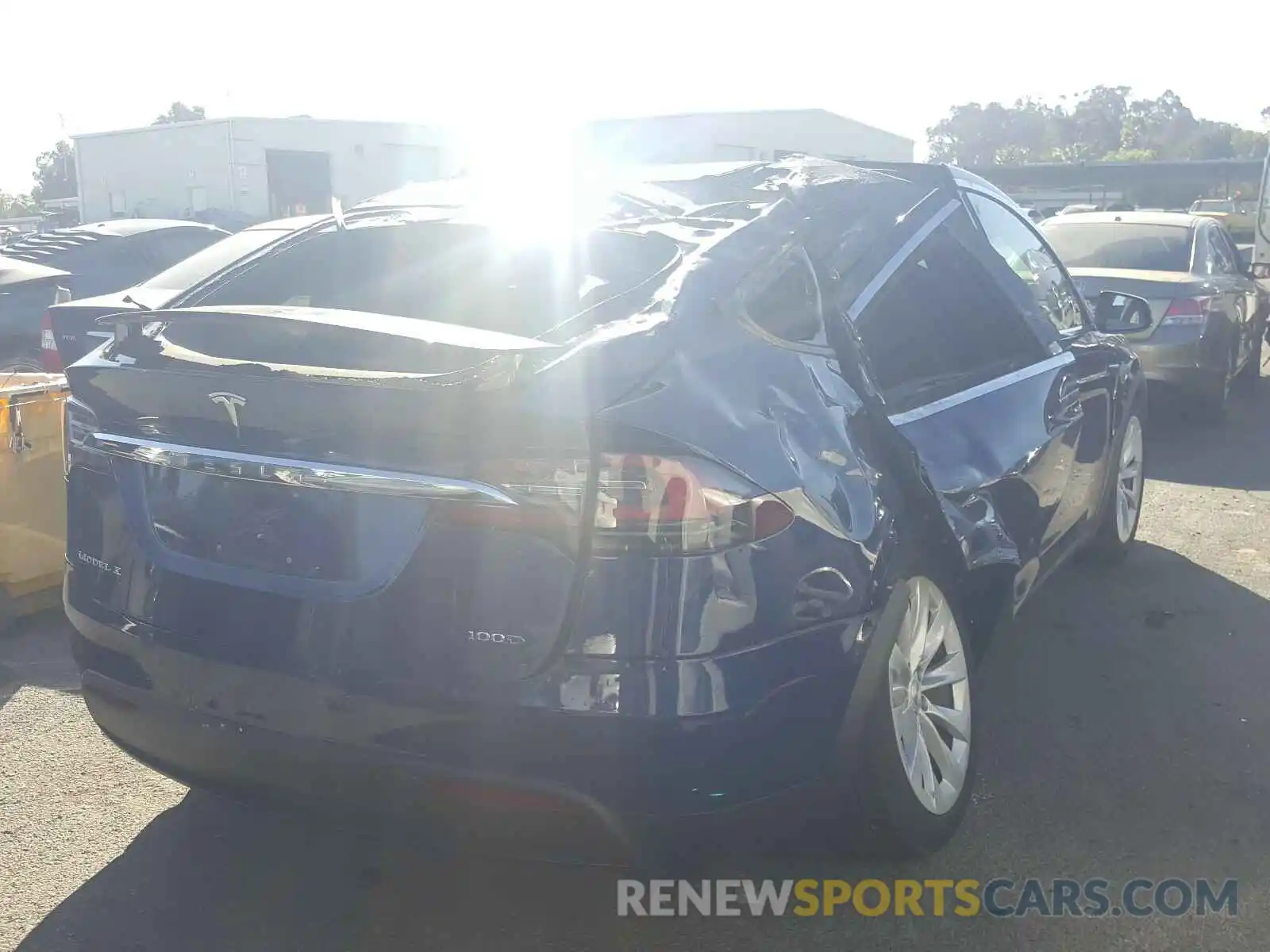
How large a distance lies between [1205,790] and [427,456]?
2469mm

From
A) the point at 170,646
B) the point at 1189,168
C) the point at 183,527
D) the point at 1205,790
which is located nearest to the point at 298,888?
the point at 170,646

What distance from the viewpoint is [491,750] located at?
7.69 feet

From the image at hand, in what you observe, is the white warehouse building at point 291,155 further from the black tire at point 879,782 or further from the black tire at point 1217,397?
the black tire at point 879,782

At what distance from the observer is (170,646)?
262cm

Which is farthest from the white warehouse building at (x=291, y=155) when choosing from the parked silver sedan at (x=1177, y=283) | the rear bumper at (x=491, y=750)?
the rear bumper at (x=491, y=750)

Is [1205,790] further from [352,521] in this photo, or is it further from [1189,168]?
[1189,168]

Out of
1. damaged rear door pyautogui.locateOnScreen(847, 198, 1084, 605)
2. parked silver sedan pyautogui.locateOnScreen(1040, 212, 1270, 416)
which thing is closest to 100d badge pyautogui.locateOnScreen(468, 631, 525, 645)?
damaged rear door pyautogui.locateOnScreen(847, 198, 1084, 605)

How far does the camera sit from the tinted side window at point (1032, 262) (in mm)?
4164

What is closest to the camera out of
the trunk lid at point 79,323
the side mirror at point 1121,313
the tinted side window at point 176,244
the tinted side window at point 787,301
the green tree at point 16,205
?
the tinted side window at point 787,301

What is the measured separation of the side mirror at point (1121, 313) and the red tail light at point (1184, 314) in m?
3.83

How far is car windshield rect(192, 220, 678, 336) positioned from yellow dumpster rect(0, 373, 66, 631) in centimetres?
187

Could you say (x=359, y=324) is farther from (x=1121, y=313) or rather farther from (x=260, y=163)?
(x=260, y=163)

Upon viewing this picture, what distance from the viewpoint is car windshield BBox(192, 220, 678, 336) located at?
10.1 ft

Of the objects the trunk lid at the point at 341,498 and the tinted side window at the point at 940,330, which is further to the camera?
the tinted side window at the point at 940,330
